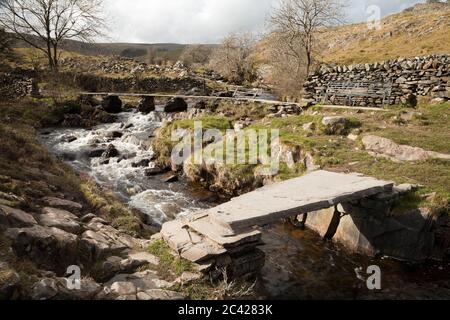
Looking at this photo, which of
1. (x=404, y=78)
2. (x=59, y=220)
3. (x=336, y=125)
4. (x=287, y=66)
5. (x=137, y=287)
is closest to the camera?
(x=137, y=287)

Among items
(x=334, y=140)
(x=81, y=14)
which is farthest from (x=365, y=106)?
(x=81, y=14)

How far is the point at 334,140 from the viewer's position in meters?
13.6

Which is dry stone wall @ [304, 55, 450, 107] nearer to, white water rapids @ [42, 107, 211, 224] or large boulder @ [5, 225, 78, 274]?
white water rapids @ [42, 107, 211, 224]

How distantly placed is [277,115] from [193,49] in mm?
64568

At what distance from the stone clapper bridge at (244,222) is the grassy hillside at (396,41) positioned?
32.0 meters

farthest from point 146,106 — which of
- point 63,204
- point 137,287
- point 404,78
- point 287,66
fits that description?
point 137,287

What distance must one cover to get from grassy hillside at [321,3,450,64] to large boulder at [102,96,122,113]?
2511cm

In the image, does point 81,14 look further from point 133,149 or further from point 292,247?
point 292,247

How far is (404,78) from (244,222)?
596 inches

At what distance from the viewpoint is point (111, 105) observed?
2970 centimetres

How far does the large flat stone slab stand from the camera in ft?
23.8

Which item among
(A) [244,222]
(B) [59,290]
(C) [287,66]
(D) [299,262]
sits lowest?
(D) [299,262]

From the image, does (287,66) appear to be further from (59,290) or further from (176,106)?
(59,290)

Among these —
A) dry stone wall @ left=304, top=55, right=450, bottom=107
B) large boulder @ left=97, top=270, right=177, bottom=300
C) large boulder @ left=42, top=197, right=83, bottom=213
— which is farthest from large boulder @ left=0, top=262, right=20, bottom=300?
dry stone wall @ left=304, top=55, right=450, bottom=107
